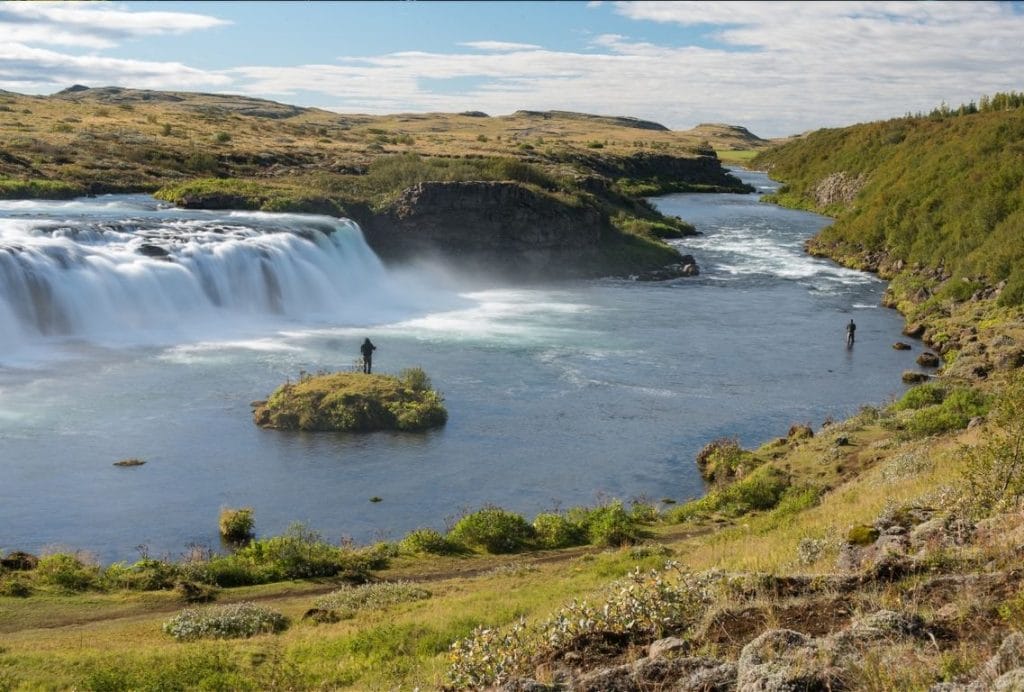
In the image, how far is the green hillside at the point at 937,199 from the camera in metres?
59.3

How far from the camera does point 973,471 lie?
16547 millimetres

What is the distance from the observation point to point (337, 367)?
1634 inches

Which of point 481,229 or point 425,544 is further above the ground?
point 481,229

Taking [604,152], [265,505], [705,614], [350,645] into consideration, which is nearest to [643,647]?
[705,614]

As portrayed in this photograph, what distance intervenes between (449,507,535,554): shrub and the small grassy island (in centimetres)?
1006

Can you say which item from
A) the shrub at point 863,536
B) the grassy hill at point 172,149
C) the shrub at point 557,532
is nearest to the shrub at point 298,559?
the shrub at point 557,532

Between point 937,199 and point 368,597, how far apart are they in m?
67.4

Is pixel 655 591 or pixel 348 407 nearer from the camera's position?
pixel 655 591

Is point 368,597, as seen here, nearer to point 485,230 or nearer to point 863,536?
point 863,536

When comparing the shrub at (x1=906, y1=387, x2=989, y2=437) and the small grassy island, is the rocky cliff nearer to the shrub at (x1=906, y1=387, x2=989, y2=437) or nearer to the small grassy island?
the small grassy island

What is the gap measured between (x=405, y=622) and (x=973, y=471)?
984cm

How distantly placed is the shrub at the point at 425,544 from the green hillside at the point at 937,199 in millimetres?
39068

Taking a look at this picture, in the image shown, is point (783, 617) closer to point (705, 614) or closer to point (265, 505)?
point (705, 614)

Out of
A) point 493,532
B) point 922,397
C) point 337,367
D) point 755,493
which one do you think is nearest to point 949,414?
point 922,397
